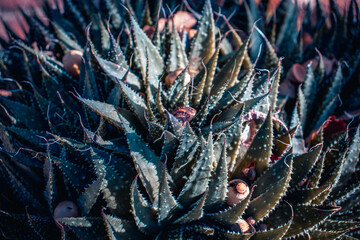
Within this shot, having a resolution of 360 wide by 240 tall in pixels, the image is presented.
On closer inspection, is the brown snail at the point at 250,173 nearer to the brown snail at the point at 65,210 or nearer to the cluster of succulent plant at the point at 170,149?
the cluster of succulent plant at the point at 170,149

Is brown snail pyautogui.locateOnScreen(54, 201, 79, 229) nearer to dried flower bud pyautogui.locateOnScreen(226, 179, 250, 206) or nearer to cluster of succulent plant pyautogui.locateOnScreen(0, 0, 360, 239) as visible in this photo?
cluster of succulent plant pyautogui.locateOnScreen(0, 0, 360, 239)

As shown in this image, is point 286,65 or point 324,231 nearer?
point 324,231

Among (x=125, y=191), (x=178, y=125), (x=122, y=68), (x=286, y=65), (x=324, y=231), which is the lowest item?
(x=324, y=231)

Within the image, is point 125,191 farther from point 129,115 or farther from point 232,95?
point 232,95

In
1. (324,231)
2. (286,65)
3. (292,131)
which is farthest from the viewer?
(286,65)

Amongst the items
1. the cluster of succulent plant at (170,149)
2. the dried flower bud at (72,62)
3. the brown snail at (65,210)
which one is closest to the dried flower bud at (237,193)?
the cluster of succulent plant at (170,149)

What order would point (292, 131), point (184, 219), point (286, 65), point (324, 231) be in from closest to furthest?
point (184, 219) → point (324, 231) → point (292, 131) → point (286, 65)

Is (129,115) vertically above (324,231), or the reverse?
(129,115)

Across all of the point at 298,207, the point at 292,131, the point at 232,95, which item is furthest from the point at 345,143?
the point at 232,95

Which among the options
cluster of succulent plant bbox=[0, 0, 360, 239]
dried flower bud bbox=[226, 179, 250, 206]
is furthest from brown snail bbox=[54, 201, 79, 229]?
dried flower bud bbox=[226, 179, 250, 206]
